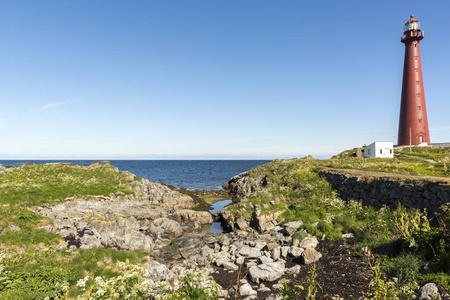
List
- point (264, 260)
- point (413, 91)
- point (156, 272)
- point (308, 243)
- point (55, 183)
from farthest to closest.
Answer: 1. point (413, 91)
2. point (55, 183)
3. point (308, 243)
4. point (264, 260)
5. point (156, 272)

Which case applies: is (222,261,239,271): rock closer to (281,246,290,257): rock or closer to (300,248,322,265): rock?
(281,246,290,257): rock

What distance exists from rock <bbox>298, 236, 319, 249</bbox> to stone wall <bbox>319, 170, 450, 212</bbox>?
5785 millimetres

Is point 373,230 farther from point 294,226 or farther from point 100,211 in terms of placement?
point 100,211

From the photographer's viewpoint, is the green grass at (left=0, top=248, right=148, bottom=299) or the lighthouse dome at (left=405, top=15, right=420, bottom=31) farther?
the lighthouse dome at (left=405, top=15, right=420, bottom=31)

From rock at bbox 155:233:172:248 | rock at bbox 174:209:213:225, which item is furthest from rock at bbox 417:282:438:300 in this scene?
rock at bbox 174:209:213:225

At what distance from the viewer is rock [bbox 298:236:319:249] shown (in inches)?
544

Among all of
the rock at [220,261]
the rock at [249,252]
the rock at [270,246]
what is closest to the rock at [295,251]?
the rock at [270,246]

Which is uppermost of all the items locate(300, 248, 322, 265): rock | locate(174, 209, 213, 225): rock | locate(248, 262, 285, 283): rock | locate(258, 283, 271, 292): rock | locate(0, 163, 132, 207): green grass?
locate(0, 163, 132, 207): green grass

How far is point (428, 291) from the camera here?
24.7 ft

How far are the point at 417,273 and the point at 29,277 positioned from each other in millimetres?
13708

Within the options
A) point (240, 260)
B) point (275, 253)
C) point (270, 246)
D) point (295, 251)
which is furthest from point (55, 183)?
point (295, 251)

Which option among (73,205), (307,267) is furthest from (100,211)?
(307,267)

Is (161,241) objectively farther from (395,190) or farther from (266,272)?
(395,190)

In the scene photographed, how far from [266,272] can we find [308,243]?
407cm
